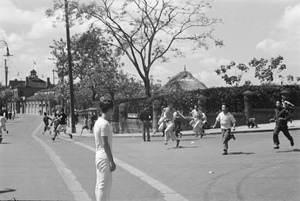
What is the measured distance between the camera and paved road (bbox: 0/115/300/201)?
289 inches

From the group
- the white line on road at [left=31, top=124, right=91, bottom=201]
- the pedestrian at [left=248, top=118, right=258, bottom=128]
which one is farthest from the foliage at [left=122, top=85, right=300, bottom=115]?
the white line on road at [left=31, top=124, right=91, bottom=201]

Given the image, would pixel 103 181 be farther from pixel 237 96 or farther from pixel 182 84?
pixel 182 84

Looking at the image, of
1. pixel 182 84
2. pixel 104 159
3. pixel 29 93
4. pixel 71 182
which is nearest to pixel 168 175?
pixel 71 182

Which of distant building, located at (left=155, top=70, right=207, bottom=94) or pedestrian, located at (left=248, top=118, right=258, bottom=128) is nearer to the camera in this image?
pedestrian, located at (left=248, top=118, right=258, bottom=128)

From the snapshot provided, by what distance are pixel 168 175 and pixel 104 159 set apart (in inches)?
169

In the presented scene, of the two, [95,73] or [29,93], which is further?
[29,93]

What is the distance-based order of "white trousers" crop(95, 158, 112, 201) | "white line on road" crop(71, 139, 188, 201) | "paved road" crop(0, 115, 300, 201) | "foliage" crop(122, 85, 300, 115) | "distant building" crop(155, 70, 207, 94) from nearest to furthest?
"white trousers" crop(95, 158, 112, 201) < "white line on road" crop(71, 139, 188, 201) < "paved road" crop(0, 115, 300, 201) < "foliage" crop(122, 85, 300, 115) < "distant building" crop(155, 70, 207, 94)

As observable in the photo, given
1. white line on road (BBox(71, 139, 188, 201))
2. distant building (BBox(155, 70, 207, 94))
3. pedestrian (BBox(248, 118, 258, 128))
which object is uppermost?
distant building (BBox(155, 70, 207, 94))

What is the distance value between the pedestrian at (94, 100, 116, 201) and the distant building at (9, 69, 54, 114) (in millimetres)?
124950

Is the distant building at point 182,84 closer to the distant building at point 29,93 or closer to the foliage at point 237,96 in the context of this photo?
the foliage at point 237,96

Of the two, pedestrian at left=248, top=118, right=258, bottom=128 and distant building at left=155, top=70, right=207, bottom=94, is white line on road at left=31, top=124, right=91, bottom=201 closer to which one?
pedestrian at left=248, top=118, right=258, bottom=128

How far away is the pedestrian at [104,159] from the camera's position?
211 inches

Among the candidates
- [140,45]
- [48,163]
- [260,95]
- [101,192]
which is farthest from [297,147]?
[140,45]

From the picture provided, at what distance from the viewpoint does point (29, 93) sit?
554 ft
